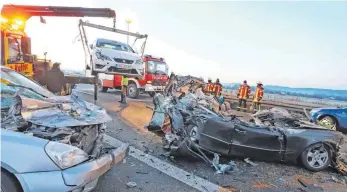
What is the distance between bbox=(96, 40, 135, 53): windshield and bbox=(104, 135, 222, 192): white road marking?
24.8 ft

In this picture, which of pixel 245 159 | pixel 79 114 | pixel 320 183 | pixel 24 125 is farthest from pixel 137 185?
pixel 320 183

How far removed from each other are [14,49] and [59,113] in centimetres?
685

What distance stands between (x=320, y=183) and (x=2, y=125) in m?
4.53

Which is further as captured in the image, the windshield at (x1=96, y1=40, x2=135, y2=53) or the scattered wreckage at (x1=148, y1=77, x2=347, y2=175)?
the windshield at (x1=96, y1=40, x2=135, y2=53)

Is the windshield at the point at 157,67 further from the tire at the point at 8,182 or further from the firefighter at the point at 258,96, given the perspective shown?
the tire at the point at 8,182

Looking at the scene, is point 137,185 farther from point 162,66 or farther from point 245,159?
point 162,66

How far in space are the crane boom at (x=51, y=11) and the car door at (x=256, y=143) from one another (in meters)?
7.29

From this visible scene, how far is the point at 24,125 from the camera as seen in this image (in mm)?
2666

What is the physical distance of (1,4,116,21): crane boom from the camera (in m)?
9.60

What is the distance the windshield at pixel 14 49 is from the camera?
844 cm

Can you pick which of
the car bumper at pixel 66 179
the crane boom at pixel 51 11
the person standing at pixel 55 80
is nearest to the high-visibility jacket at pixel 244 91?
the crane boom at pixel 51 11

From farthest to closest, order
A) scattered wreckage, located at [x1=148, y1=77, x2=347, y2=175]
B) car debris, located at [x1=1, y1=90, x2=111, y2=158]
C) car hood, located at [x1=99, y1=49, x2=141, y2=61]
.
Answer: car hood, located at [x1=99, y1=49, x2=141, y2=61], scattered wreckage, located at [x1=148, y1=77, x2=347, y2=175], car debris, located at [x1=1, y1=90, x2=111, y2=158]

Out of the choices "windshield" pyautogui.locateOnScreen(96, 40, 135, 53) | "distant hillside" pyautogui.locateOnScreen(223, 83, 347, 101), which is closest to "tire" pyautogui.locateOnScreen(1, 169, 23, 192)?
"windshield" pyautogui.locateOnScreen(96, 40, 135, 53)

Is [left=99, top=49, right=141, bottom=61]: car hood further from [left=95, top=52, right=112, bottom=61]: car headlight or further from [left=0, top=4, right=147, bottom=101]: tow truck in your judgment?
[left=0, top=4, right=147, bottom=101]: tow truck
